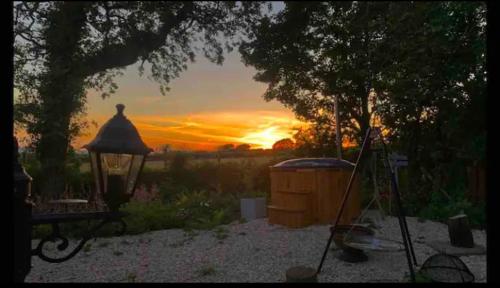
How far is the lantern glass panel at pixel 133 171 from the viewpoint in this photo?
1886 millimetres

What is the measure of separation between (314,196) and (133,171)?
16.8 ft

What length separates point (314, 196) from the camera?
6688 millimetres

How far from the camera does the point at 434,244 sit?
5.27 meters

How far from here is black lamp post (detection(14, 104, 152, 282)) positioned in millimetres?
1749

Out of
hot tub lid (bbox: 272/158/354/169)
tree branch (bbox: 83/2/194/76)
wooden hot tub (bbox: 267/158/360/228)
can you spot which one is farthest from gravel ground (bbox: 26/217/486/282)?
tree branch (bbox: 83/2/194/76)

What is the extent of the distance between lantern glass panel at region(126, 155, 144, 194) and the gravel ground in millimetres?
2486

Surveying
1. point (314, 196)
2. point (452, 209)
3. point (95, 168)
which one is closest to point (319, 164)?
point (314, 196)

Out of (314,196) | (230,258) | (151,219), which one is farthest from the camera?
(151,219)

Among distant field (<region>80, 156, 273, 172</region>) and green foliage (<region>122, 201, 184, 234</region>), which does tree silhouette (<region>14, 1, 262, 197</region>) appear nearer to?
green foliage (<region>122, 201, 184, 234</region>)

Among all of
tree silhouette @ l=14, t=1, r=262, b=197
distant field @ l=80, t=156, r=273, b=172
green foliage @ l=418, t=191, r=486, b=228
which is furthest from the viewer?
distant field @ l=80, t=156, r=273, b=172

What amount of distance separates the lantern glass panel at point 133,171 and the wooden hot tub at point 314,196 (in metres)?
4.85

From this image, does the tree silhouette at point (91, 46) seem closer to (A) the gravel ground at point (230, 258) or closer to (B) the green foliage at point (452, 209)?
(A) the gravel ground at point (230, 258)

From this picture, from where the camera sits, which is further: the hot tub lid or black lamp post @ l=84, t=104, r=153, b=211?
the hot tub lid

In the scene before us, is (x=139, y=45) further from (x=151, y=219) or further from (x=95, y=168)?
(x=151, y=219)
